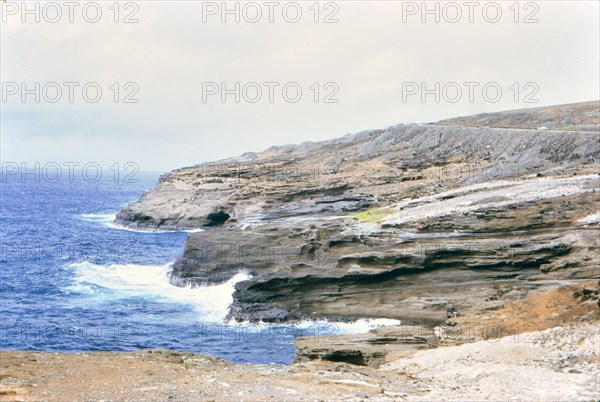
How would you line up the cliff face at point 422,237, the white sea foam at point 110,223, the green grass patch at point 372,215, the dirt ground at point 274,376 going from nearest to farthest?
the dirt ground at point 274,376 < the cliff face at point 422,237 < the green grass patch at point 372,215 < the white sea foam at point 110,223

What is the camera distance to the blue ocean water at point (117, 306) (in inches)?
1261

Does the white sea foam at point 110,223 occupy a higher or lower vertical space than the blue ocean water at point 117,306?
higher

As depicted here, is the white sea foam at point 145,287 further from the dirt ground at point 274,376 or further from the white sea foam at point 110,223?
the white sea foam at point 110,223

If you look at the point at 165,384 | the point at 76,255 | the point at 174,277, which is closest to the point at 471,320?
the point at 165,384

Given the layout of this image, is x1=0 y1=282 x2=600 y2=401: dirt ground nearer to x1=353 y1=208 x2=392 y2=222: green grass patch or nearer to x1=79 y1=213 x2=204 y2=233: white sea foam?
x1=353 y1=208 x2=392 y2=222: green grass patch

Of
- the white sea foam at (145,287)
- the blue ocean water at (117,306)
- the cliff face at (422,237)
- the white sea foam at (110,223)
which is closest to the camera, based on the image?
the blue ocean water at (117,306)

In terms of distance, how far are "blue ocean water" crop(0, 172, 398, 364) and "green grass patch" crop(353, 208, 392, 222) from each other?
10.1 m

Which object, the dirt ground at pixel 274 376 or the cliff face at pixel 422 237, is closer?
the dirt ground at pixel 274 376

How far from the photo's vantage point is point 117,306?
1561 inches

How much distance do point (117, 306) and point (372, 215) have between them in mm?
19720

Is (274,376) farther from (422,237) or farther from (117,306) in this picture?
(117,306)

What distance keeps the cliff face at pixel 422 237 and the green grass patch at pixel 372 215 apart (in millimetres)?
141

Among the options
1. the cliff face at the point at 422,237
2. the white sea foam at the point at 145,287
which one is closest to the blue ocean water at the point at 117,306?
the white sea foam at the point at 145,287

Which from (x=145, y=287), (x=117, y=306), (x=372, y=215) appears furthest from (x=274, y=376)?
(x=145, y=287)
